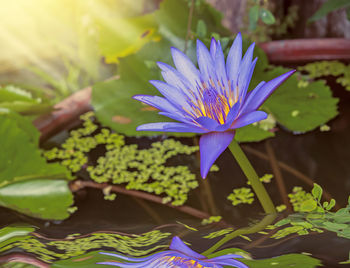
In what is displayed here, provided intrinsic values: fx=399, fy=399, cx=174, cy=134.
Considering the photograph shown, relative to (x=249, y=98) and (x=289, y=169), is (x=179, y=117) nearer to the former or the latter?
(x=249, y=98)

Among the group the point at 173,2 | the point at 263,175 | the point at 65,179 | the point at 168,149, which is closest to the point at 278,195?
the point at 263,175

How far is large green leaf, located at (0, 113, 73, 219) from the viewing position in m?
0.66

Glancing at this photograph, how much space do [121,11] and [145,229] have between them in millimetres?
1004

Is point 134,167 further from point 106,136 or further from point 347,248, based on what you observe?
point 347,248

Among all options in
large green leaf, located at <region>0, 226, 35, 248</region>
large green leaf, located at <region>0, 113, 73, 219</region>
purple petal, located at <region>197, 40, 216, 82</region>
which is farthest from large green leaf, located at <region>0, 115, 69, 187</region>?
purple petal, located at <region>197, 40, 216, 82</region>

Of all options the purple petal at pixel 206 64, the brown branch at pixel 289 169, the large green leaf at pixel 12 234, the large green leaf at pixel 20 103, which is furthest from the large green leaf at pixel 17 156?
the purple petal at pixel 206 64

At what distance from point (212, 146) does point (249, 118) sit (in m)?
0.03

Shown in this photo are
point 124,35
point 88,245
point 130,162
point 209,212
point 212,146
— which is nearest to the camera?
point 212,146

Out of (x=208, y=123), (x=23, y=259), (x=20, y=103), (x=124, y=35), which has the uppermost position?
(x=124, y=35)

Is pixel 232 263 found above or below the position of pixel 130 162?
below

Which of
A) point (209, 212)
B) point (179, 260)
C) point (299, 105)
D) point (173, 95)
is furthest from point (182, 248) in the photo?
point (299, 105)

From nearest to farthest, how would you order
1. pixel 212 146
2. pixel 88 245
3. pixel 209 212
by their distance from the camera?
pixel 212 146 → pixel 88 245 → pixel 209 212

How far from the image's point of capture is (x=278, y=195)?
24.6 inches

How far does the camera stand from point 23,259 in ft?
1.18
